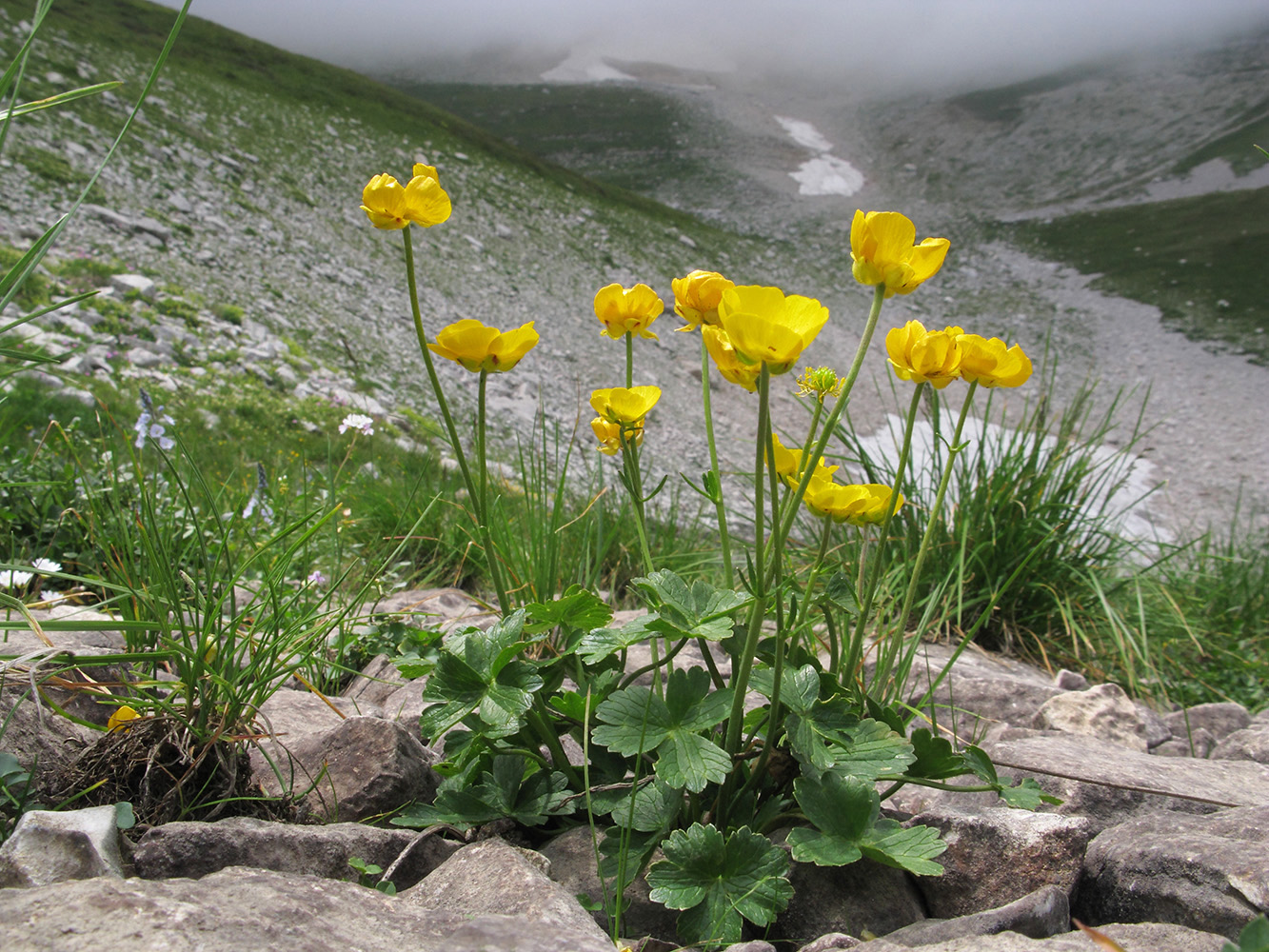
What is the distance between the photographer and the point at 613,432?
4.01ft

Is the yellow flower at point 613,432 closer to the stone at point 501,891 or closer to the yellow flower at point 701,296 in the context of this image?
the yellow flower at point 701,296

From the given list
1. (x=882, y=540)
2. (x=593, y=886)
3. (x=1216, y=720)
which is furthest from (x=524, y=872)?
(x=1216, y=720)

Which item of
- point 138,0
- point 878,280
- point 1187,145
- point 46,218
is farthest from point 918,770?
point 1187,145

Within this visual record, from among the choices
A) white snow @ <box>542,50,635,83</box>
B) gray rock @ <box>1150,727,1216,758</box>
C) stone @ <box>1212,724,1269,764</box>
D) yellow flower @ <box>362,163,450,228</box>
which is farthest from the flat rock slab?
white snow @ <box>542,50,635,83</box>

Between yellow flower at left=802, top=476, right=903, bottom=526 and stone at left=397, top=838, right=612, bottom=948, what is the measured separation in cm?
66

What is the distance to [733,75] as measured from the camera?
59.1 m

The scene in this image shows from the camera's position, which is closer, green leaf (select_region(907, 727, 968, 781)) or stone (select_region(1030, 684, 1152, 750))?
green leaf (select_region(907, 727, 968, 781))

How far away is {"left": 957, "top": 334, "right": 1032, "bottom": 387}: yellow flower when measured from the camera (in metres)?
1.08

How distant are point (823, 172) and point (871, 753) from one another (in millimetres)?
36596

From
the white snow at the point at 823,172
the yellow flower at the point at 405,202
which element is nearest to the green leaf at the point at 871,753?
the yellow flower at the point at 405,202

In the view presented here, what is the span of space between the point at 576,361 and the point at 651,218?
10.5 meters

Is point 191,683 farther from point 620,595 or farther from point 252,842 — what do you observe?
point 620,595

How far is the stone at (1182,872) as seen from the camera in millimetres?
941

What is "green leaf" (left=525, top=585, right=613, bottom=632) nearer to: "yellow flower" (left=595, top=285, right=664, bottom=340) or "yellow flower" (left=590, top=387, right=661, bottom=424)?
"yellow flower" (left=590, top=387, right=661, bottom=424)
